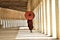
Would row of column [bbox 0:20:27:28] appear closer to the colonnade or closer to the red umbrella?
the colonnade

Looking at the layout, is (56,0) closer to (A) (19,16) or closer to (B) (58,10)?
(B) (58,10)

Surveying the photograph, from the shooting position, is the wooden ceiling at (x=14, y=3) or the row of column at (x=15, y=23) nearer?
the wooden ceiling at (x=14, y=3)

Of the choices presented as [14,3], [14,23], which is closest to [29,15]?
[14,3]

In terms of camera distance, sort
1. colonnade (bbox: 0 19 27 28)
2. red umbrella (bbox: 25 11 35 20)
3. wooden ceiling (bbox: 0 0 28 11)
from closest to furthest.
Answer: red umbrella (bbox: 25 11 35 20), wooden ceiling (bbox: 0 0 28 11), colonnade (bbox: 0 19 27 28)

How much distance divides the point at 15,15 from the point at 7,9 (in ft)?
5.06

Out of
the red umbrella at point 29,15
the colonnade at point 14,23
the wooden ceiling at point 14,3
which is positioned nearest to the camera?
the red umbrella at point 29,15

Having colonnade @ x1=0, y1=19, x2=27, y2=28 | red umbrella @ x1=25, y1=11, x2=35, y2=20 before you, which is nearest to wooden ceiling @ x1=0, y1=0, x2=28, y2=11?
colonnade @ x1=0, y1=19, x2=27, y2=28

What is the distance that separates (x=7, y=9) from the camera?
1075 inches

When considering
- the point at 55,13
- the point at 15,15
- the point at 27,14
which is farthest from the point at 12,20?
the point at 55,13

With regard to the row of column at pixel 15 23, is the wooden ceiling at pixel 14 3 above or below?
above

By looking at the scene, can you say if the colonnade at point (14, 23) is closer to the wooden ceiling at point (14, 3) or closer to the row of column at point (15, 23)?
the row of column at point (15, 23)

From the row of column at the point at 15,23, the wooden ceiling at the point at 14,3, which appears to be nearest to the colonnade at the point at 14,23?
the row of column at the point at 15,23

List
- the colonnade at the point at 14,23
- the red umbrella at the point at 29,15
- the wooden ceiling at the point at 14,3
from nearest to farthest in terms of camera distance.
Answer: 1. the red umbrella at the point at 29,15
2. the wooden ceiling at the point at 14,3
3. the colonnade at the point at 14,23

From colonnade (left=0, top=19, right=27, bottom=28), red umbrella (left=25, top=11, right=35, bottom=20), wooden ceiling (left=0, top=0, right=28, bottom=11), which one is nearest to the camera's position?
red umbrella (left=25, top=11, right=35, bottom=20)
